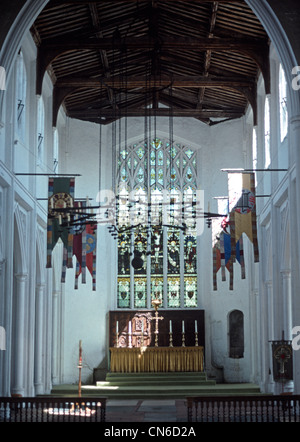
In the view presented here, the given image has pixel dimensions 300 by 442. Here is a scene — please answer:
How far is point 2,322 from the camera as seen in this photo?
15.6m

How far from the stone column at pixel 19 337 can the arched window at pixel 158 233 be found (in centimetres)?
648

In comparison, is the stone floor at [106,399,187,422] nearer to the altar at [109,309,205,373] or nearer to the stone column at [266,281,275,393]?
the stone column at [266,281,275,393]

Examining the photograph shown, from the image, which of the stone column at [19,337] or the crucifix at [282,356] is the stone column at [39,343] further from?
the crucifix at [282,356]

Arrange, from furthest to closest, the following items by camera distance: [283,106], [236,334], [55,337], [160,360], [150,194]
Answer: [236,334], [55,337], [150,194], [160,360], [283,106]

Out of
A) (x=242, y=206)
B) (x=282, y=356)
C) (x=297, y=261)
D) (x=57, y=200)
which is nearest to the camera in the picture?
(x=297, y=261)

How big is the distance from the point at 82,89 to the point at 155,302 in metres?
7.25

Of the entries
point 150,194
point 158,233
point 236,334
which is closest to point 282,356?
point 236,334

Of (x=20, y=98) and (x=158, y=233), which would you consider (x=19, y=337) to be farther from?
(x=158, y=233)

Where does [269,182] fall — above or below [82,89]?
below

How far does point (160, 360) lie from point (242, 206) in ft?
25.8

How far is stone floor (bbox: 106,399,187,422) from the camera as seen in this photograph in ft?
49.1

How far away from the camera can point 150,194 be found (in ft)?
77.5
